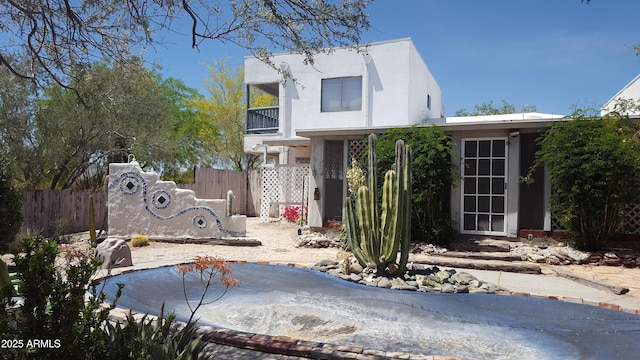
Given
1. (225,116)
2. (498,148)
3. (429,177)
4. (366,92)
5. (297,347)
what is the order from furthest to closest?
(225,116)
(366,92)
(498,148)
(429,177)
(297,347)

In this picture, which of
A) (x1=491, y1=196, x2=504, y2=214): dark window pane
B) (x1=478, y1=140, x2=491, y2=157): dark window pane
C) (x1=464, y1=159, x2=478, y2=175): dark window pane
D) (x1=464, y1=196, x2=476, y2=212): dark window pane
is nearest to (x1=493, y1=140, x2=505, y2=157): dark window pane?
(x1=478, y1=140, x2=491, y2=157): dark window pane

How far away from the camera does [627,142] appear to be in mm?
9094

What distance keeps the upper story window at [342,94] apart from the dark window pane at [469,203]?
25.1ft

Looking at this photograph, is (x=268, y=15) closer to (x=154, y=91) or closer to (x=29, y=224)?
(x=29, y=224)

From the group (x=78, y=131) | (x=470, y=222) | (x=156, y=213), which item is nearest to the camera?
(x=470, y=222)

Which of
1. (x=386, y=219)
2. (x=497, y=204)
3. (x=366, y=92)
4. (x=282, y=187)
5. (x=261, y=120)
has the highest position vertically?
(x=366, y=92)

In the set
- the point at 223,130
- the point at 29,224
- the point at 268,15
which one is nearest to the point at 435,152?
the point at 268,15

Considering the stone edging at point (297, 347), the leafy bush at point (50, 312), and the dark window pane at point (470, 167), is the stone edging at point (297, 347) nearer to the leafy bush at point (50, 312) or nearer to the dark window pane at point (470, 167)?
the leafy bush at point (50, 312)

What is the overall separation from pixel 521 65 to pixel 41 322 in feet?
71.2

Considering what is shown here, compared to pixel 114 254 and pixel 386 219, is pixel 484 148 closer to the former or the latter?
pixel 386 219

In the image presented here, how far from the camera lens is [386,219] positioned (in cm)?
776

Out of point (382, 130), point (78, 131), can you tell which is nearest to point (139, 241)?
point (78, 131)

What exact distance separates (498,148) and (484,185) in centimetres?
99

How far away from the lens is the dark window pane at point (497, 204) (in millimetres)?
11188
